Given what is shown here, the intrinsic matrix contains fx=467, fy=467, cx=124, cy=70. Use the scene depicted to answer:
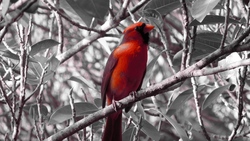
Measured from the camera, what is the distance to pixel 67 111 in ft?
10.6

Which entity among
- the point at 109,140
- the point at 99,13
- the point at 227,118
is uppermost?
the point at 99,13

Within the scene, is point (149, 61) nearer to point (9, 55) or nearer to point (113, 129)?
point (113, 129)

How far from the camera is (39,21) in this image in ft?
21.2

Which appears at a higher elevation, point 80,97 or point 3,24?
point 3,24

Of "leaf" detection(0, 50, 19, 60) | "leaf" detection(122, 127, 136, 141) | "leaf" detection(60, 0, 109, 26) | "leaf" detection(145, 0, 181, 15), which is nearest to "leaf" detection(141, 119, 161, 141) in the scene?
"leaf" detection(122, 127, 136, 141)

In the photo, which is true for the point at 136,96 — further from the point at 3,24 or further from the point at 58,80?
the point at 58,80

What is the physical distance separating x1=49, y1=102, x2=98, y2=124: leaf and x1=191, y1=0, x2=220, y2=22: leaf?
1.23m

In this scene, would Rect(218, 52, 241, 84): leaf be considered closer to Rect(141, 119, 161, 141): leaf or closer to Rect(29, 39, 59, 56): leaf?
Rect(141, 119, 161, 141): leaf

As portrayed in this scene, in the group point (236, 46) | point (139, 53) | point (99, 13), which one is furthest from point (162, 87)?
point (139, 53)

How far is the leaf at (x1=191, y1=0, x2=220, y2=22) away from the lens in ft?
7.39

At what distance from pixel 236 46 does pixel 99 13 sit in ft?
2.78

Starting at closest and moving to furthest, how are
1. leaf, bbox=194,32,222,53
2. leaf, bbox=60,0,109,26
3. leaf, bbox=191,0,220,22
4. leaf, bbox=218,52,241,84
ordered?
leaf, bbox=191,0,220,22
leaf, bbox=60,0,109,26
leaf, bbox=194,32,222,53
leaf, bbox=218,52,241,84

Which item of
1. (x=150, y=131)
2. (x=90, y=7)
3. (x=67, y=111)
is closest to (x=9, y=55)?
(x=67, y=111)

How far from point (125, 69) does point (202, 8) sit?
1.28 m
